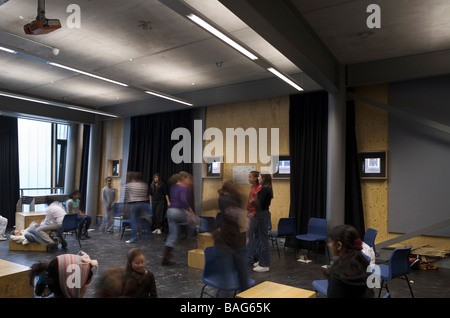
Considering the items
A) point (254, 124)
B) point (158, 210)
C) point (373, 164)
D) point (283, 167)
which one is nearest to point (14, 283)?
point (158, 210)

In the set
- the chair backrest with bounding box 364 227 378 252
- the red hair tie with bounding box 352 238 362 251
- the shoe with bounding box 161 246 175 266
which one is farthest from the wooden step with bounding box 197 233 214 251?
the red hair tie with bounding box 352 238 362 251

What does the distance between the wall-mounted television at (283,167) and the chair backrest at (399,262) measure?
362 cm

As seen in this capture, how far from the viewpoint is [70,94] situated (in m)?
8.71

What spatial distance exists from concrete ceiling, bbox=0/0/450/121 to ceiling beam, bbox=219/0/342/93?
12 mm

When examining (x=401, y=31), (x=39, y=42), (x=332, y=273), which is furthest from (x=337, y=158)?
(x=39, y=42)

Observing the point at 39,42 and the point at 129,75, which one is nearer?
the point at 39,42

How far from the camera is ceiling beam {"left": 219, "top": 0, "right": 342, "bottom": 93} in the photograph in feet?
10.8

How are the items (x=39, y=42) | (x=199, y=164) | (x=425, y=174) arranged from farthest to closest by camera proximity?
A: (x=199, y=164), (x=425, y=174), (x=39, y=42)

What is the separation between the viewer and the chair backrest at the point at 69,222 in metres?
6.24

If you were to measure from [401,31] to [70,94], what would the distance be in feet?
25.1

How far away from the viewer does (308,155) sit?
6.84 metres

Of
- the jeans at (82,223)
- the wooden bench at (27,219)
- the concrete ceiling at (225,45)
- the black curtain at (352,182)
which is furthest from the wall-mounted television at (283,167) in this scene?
the wooden bench at (27,219)

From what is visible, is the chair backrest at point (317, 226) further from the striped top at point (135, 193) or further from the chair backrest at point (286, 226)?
the striped top at point (135, 193)

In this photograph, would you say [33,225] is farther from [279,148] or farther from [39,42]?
[279,148]
